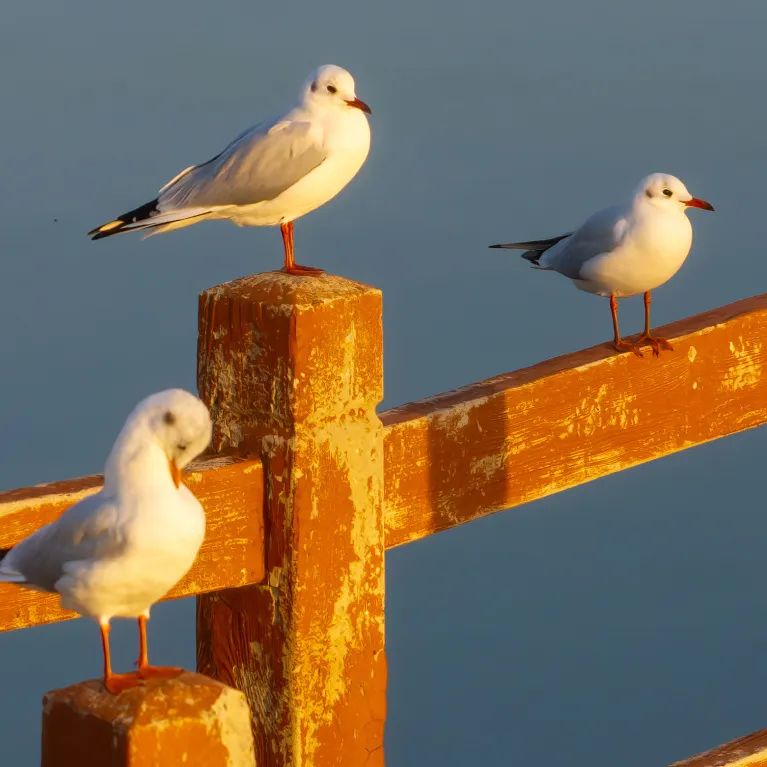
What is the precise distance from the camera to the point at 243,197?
4.70m

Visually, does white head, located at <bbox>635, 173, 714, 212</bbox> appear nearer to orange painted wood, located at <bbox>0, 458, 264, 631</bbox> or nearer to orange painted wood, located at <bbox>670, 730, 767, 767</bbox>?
orange painted wood, located at <bbox>670, 730, 767, 767</bbox>

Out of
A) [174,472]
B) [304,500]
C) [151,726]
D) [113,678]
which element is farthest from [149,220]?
[151,726]

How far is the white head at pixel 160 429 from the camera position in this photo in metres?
2.61

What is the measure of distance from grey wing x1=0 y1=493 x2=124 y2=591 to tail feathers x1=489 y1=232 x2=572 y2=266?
3.63 m

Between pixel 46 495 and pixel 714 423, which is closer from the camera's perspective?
pixel 46 495

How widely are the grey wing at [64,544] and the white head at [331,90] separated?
6.78 feet

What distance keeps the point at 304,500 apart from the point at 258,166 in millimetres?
1601

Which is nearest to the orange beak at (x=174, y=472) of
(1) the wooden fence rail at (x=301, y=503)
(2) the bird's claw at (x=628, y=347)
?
(1) the wooden fence rail at (x=301, y=503)

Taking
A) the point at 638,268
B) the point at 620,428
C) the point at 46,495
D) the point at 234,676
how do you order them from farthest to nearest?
the point at 638,268 → the point at 620,428 → the point at 234,676 → the point at 46,495

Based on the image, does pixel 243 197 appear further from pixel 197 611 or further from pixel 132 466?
pixel 132 466

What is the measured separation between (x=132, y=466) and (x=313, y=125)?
2.17 meters

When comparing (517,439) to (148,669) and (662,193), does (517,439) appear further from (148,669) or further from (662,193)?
(662,193)

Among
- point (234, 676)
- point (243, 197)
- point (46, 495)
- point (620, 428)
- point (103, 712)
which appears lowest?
point (103, 712)

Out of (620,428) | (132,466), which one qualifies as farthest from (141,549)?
(620,428)
